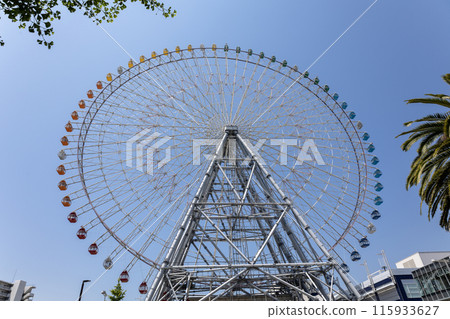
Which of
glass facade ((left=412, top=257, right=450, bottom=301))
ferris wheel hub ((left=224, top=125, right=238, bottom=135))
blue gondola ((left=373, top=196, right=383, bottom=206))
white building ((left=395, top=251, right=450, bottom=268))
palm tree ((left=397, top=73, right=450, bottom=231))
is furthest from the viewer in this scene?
white building ((left=395, top=251, right=450, bottom=268))

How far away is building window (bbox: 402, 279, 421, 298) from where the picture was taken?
1151 inches

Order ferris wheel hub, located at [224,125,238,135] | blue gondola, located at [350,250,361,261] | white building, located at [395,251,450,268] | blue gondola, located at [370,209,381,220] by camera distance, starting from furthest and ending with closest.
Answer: white building, located at [395,251,450,268] → ferris wheel hub, located at [224,125,238,135] → blue gondola, located at [370,209,381,220] → blue gondola, located at [350,250,361,261]

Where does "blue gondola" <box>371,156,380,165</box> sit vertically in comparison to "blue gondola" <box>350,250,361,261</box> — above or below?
above

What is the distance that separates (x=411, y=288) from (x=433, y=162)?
22773mm

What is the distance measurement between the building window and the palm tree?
19323 millimetres

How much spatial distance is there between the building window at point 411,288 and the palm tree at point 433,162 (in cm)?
1932

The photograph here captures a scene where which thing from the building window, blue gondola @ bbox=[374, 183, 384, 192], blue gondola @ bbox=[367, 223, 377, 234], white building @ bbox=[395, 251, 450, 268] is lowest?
the building window

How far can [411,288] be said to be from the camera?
29812mm

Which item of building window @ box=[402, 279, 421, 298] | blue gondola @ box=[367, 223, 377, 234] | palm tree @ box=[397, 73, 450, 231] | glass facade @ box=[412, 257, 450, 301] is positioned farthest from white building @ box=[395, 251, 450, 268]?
palm tree @ box=[397, 73, 450, 231]

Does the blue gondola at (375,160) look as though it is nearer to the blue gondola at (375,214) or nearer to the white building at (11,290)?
the blue gondola at (375,214)

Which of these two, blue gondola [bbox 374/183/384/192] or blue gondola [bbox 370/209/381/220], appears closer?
blue gondola [bbox 370/209/381/220]

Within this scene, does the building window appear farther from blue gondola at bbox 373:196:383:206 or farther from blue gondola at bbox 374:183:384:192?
blue gondola at bbox 374:183:384:192

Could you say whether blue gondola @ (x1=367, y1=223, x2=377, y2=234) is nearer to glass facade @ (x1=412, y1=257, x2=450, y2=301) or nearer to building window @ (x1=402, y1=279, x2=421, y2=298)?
glass facade @ (x1=412, y1=257, x2=450, y2=301)
